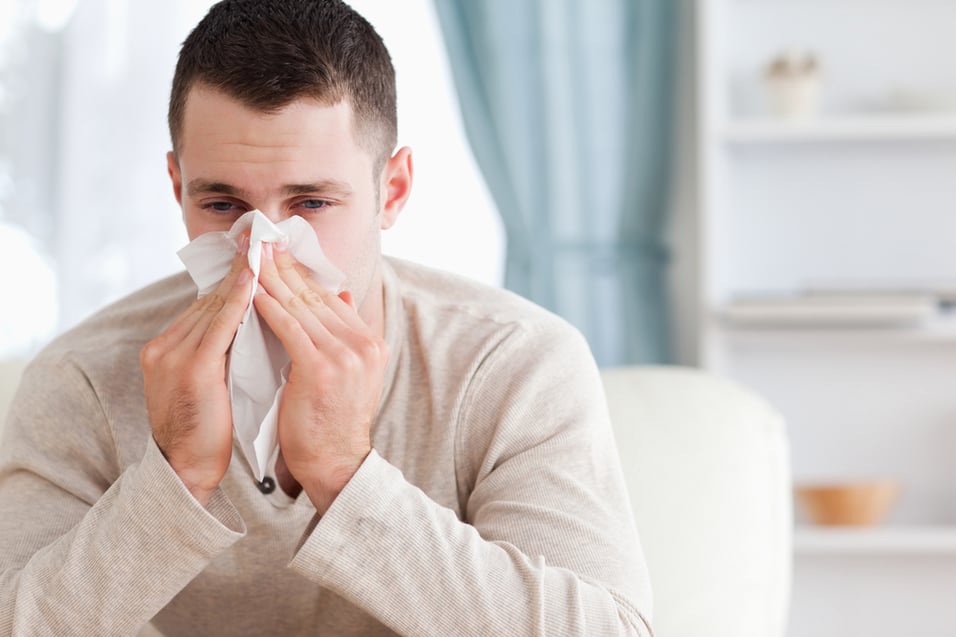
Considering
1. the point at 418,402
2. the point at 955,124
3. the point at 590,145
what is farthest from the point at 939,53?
the point at 418,402

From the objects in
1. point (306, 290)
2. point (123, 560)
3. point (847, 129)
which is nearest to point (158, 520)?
point (123, 560)

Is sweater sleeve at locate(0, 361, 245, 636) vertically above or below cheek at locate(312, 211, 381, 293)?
below

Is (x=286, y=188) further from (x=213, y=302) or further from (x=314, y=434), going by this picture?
(x=314, y=434)

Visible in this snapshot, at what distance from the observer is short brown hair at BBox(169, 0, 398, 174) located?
135cm

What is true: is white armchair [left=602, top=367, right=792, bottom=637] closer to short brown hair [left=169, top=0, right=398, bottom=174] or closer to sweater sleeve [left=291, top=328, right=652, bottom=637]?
sweater sleeve [left=291, top=328, right=652, bottom=637]

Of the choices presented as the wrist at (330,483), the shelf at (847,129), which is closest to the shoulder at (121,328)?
the wrist at (330,483)

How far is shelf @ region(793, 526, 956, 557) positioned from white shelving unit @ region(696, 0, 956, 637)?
6.9 inches

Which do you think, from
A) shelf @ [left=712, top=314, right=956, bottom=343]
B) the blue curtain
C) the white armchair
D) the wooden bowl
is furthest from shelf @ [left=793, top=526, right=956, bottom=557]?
the white armchair

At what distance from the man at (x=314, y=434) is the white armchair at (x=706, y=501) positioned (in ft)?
0.79

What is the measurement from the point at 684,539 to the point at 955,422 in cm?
160

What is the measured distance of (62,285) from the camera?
122 inches

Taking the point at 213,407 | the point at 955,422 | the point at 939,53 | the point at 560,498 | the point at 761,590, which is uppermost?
the point at 939,53

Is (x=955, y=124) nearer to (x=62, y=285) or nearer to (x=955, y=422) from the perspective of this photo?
(x=955, y=422)

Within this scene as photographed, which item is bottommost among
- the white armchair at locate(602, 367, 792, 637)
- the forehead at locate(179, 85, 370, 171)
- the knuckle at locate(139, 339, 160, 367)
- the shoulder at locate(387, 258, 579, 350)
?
the white armchair at locate(602, 367, 792, 637)
